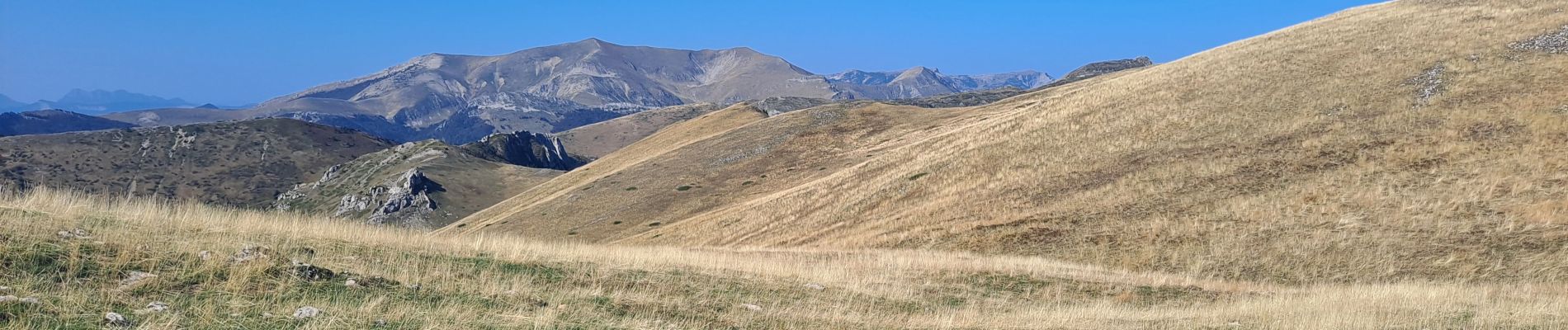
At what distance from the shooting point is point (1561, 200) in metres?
25.8

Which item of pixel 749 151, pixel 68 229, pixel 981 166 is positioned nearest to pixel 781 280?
pixel 68 229

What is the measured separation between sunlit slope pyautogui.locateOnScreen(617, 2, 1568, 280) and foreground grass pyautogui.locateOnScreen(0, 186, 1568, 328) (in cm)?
605

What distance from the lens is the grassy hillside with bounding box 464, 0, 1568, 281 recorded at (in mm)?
25625

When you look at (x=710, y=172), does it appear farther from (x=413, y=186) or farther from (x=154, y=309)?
(x=413, y=186)

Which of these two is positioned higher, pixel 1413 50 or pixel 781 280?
pixel 1413 50

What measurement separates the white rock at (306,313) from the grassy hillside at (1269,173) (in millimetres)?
22615

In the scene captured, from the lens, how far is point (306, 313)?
9258 mm

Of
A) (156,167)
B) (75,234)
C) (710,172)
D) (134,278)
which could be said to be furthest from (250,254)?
(156,167)

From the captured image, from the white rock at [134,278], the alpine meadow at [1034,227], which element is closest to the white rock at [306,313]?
the alpine meadow at [1034,227]

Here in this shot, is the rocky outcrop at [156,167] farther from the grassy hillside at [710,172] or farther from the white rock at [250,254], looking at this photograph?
the white rock at [250,254]

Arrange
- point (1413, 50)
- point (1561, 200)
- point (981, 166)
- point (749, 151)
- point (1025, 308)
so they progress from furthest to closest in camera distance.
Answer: point (749, 151)
point (1413, 50)
point (981, 166)
point (1561, 200)
point (1025, 308)

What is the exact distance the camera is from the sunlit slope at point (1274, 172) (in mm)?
25656

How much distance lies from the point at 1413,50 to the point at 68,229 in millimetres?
57764

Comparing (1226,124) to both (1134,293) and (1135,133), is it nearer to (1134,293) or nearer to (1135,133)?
(1135,133)
